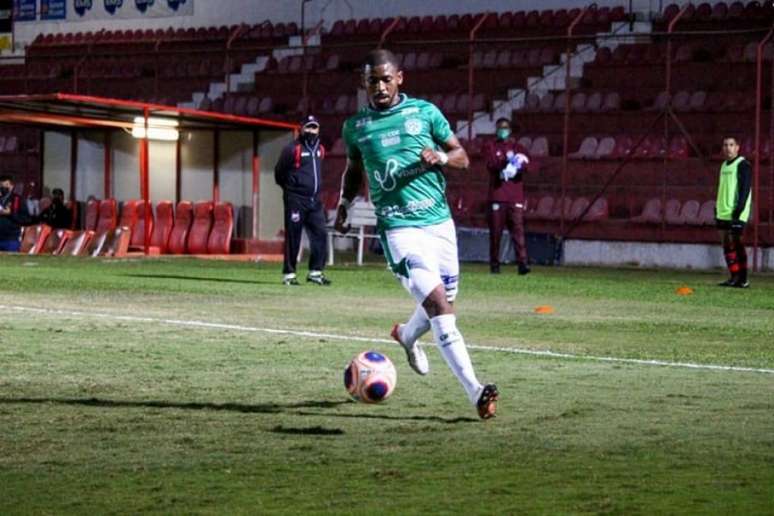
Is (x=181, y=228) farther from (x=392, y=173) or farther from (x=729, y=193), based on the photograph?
(x=392, y=173)

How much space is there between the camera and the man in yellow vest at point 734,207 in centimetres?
2283

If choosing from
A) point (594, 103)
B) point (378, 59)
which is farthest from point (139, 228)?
point (378, 59)

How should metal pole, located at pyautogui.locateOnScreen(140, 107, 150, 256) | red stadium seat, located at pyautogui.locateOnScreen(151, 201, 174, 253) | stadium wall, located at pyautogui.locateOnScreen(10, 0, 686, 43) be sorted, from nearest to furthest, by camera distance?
metal pole, located at pyautogui.locateOnScreen(140, 107, 150, 256)
red stadium seat, located at pyautogui.locateOnScreen(151, 201, 174, 253)
stadium wall, located at pyautogui.locateOnScreen(10, 0, 686, 43)

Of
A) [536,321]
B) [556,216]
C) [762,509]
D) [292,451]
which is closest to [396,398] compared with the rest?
[292,451]

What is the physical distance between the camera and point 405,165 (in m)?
9.73

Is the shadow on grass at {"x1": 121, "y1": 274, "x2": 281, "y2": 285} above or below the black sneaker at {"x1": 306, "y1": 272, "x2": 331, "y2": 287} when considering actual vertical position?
below

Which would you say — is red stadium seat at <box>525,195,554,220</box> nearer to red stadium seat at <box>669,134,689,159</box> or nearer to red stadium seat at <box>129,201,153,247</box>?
red stadium seat at <box>669,134,689,159</box>

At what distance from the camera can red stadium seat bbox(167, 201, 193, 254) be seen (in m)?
31.5

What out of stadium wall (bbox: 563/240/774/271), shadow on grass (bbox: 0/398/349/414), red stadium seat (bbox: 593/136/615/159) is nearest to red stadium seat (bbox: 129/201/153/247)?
stadium wall (bbox: 563/240/774/271)

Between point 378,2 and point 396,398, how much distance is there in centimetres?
3019

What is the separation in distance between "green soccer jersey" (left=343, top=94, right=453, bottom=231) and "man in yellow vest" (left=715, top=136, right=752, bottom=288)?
A: 13.6 metres

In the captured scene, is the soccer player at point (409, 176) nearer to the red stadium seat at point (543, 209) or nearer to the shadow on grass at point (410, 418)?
the shadow on grass at point (410, 418)

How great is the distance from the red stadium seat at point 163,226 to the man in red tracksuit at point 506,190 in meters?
8.08

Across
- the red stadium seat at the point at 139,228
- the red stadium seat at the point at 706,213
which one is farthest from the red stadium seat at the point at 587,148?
the red stadium seat at the point at 139,228
